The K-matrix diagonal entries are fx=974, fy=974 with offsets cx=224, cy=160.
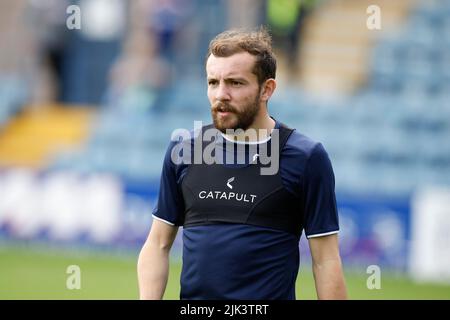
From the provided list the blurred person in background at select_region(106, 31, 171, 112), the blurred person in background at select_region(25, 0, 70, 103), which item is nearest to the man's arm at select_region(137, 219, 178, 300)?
the blurred person in background at select_region(106, 31, 171, 112)

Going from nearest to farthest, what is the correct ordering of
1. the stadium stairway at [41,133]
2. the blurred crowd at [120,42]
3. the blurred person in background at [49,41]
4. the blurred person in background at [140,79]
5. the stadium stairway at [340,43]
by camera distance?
the stadium stairway at [41,133] < the blurred person in background at [140,79] < the blurred crowd at [120,42] < the stadium stairway at [340,43] < the blurred person in background at [49,41]

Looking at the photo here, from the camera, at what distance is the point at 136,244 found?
44.5 ft

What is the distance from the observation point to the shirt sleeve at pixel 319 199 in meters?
4.15

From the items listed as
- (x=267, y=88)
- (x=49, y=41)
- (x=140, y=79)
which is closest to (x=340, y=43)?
(x=140, y=79)

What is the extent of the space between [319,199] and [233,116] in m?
0.51

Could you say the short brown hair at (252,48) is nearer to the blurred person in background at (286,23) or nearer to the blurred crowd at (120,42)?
the blurred crowd at (120,42)

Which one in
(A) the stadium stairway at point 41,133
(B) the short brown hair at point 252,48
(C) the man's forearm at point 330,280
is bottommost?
(C) the man's forearm at point 330,280

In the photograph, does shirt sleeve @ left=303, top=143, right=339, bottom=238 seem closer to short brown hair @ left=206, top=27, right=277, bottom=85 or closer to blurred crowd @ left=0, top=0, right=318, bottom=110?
short brown hair @ left=206, top=27, right=277, bottom=85

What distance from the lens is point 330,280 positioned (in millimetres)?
4109

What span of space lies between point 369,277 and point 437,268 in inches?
43.5

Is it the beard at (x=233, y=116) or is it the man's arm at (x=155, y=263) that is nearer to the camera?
the beard at (x=233, y=116)

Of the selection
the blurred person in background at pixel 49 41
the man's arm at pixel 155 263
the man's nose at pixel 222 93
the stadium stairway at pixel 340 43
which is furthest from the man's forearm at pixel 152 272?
the blurred person in background at pixel 49 41

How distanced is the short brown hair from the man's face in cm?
2
